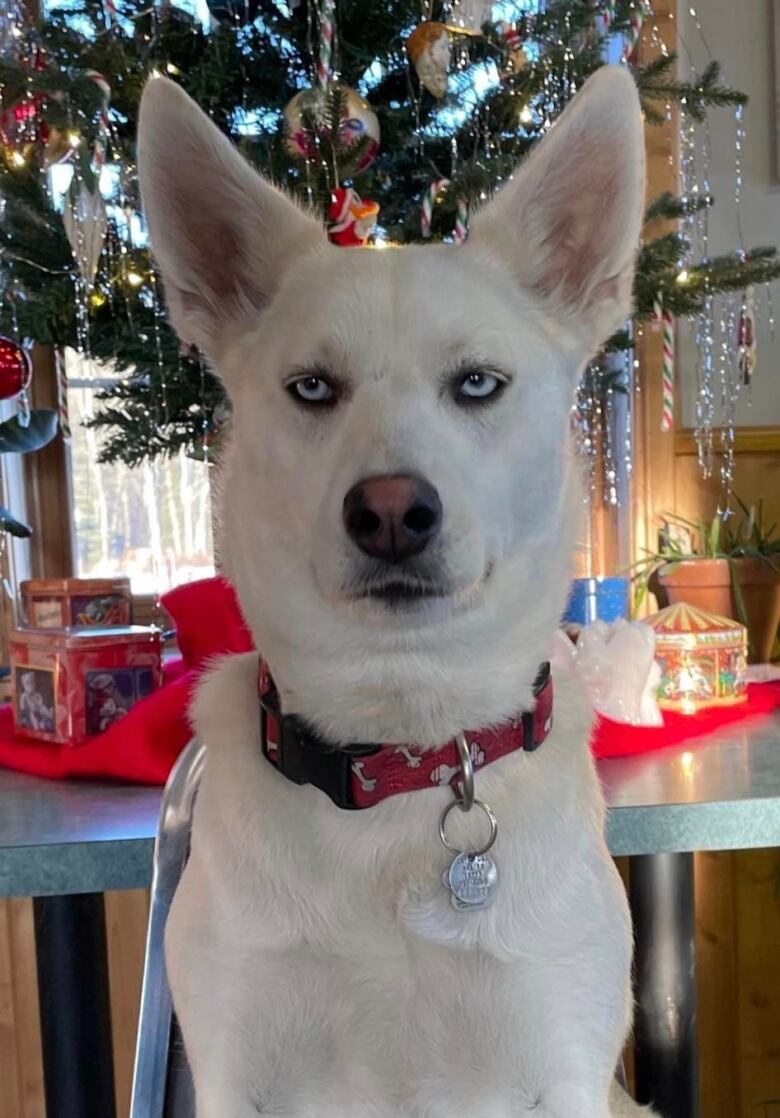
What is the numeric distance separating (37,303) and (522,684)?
102 centimetres

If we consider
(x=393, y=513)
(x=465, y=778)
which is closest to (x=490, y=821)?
(x=465, y=778)

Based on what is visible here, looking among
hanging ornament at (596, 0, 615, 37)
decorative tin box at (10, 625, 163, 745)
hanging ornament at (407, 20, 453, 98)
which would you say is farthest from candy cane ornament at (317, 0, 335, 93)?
decorative tin box at (10, 625, 163, 745)

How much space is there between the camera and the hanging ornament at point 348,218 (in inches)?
52.5

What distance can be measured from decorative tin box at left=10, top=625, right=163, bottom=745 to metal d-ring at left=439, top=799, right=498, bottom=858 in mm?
667

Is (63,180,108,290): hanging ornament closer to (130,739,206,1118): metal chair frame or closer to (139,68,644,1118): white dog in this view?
(139,68,644,1118): white dog

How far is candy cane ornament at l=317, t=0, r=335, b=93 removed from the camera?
1.33m

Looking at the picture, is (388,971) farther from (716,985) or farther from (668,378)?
(716,985)

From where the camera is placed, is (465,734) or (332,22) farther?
(332,22)

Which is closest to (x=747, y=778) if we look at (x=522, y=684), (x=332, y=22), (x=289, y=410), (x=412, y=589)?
(x=522, y=684)

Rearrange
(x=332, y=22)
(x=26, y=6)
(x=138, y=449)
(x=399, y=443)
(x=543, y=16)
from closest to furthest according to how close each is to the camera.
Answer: (x=399, y=443) → (x=332, y=22) → (x=543, y=16) → (x=138, y=449) → (x=26, y=6)

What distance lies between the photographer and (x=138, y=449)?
5.43ft

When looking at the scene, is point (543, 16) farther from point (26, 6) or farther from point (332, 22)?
point (26, 6)

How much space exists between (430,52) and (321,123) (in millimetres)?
197

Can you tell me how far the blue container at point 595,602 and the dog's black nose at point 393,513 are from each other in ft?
3.41
